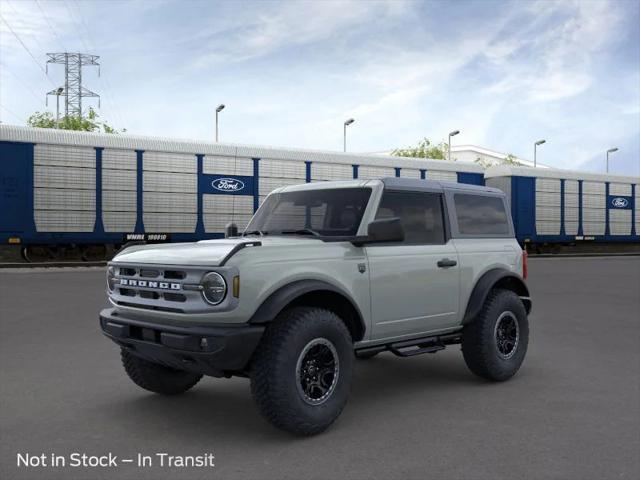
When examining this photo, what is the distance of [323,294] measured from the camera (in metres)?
4.85

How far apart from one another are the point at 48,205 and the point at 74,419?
57.1 feet

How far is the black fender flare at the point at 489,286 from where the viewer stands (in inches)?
234

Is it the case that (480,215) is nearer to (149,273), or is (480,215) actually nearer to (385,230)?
(385,230)

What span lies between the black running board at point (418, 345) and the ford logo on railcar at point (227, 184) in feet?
59.8

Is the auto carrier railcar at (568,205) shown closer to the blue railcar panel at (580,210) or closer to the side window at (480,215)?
the blue railcar panel at (580,210)

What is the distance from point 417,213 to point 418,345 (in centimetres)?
122

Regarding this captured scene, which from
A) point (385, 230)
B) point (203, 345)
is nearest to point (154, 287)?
point (203, 345)

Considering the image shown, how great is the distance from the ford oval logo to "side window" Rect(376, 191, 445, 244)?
108 feet

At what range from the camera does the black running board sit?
524 centimetres

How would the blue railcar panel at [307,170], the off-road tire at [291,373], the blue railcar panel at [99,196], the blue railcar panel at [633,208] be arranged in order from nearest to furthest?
the off-road tire at [291,373], the blue railcar panel at [99,196], the blue railcar panel at [307,170], the blue railcar panel at [633,208]

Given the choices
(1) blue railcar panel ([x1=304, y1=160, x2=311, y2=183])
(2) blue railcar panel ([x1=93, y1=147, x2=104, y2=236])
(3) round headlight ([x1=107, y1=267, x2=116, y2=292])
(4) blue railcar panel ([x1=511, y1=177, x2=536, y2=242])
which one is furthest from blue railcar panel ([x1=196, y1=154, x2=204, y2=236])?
(3) round headlight ([x1=107, y1=267, x2=116, y2=292])

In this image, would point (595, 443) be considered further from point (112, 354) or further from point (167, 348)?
point (112, 354)

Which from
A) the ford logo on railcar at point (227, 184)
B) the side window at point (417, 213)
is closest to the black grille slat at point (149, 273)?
the side window at point (417, 213)

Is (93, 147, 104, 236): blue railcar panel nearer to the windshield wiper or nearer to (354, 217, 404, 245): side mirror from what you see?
the windshield wiper
